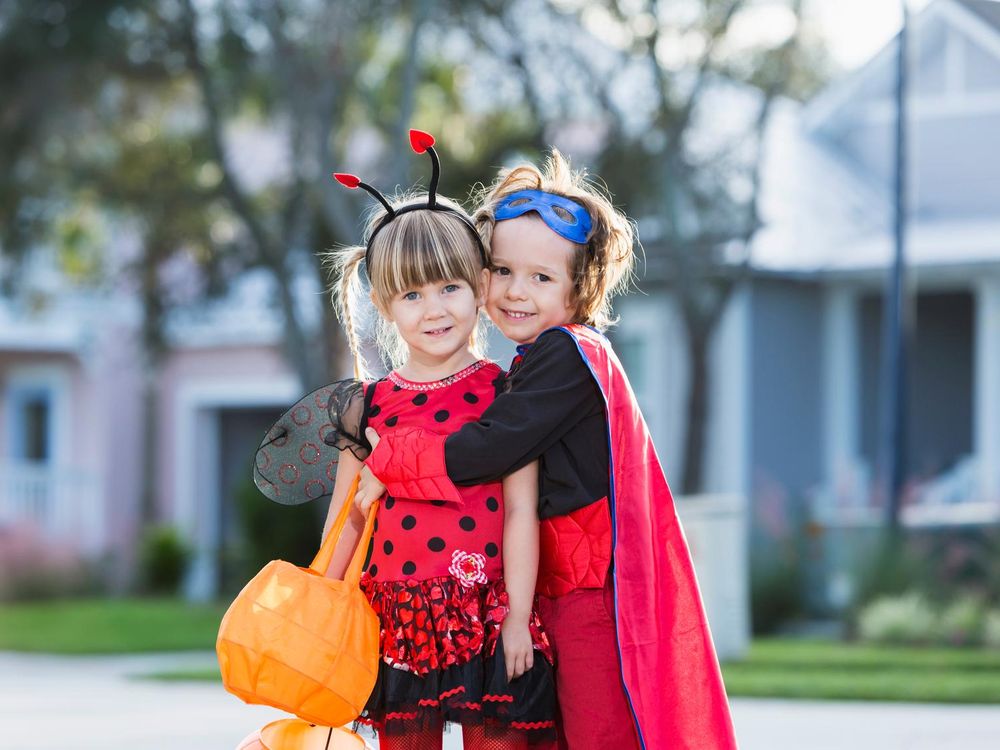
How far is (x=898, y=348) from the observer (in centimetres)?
1259

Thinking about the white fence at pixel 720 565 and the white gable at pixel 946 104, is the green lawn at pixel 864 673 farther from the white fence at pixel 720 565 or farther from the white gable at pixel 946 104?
the white gable at pixel 946 104

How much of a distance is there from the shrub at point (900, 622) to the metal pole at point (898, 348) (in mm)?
974

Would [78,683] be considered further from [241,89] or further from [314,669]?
[314,669]

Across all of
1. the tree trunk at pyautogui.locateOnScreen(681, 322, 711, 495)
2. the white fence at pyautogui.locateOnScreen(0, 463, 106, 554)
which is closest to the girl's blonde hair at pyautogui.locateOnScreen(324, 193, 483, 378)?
the tree trunk at pyautogui.locateOnScreen(681, 322, 711, 495)

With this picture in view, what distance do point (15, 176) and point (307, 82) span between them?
3682 mm

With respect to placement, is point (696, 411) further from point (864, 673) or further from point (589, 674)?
point (589, 674)

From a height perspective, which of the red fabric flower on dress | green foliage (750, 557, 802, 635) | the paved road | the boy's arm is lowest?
green foliage (750, 557, 802, 635)

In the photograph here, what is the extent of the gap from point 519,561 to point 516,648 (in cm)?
19

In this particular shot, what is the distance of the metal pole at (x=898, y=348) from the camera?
40.8ft

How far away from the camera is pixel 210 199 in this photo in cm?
1459

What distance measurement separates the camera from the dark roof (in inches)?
507

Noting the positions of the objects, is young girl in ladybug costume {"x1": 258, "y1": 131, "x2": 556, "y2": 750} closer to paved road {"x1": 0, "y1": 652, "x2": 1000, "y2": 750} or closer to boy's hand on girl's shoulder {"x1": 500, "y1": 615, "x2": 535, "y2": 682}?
boy's hand on girl's shoulder {"x1": 500, "y1": 615, "x2": 535, "y2": 682}

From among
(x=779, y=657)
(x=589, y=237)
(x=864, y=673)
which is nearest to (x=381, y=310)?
(x=589, y=237)

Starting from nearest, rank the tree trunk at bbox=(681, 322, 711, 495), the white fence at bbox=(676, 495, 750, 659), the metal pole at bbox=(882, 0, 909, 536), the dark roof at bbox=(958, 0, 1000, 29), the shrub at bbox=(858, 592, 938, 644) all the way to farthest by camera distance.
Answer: the white fence at bbox=(676, 495, 750, 659) → the shrub at bbox=(858, 592, 938, 644) → the metal pole at bbox=(882, 0, 909, 536) → the dark roof at bbox=(958, 0, 1000, 29) → the tree trunk at bbox=(681, 322, 711, 495)
